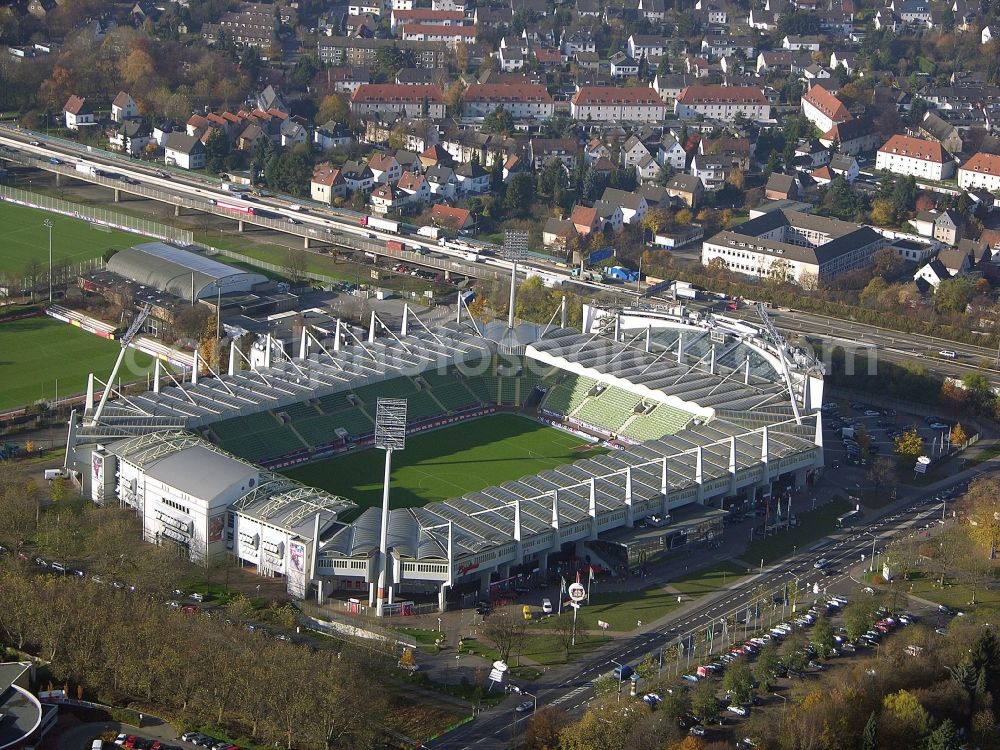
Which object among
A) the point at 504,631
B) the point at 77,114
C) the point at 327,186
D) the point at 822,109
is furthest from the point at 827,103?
the point at 504,631

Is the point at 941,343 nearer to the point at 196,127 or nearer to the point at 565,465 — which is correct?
the point at 565,465

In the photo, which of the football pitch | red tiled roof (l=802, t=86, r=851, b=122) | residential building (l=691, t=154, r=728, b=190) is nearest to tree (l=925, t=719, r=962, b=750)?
the football pitch

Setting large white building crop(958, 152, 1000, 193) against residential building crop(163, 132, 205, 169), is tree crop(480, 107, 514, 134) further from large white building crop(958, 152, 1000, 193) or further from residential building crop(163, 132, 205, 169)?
large white building crop(958, 152, 1000, 193)

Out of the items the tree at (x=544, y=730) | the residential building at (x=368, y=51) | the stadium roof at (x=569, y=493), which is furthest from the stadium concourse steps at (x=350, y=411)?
the residential building at (x=368, y=51)

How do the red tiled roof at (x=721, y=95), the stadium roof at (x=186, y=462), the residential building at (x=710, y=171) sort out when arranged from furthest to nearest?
the red tiled roof at (x=721, y=95)
the residential building at (x=710, y=171)
the stadium roof at (x=186, y=462)

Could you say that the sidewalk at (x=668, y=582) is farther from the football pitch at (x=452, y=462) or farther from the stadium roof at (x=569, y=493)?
the football pitch at (x=452, y=462)

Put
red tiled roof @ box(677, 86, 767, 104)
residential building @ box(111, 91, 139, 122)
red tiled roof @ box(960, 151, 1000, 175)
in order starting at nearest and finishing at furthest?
red tiled roof @ box(960, 151, 1000, 175) → residential building @ box(111, 91, 139, 122) → red tiled roof @ box(677, 86, 767, 104)
